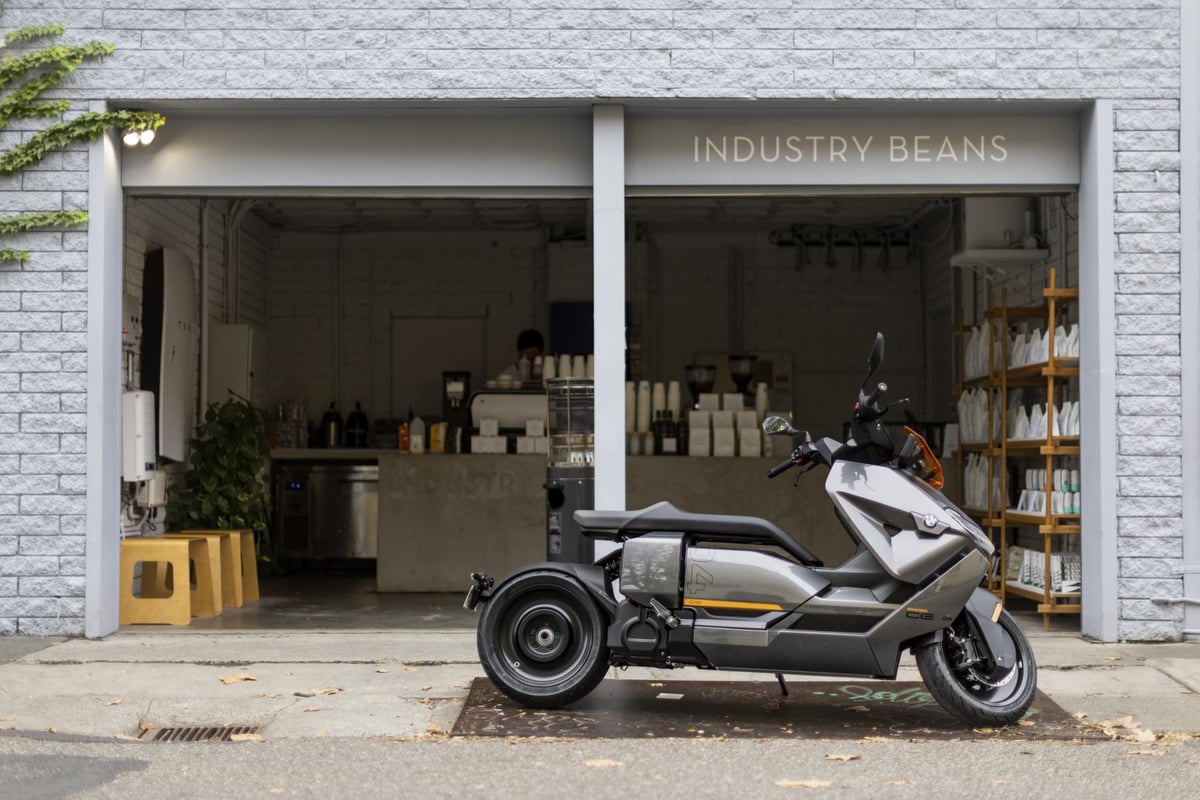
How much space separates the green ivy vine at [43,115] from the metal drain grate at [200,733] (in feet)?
9.79

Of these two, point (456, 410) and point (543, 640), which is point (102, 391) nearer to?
point (543, 640)

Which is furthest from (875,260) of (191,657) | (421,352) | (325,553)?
(191,657)

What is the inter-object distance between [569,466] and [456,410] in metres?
4.49

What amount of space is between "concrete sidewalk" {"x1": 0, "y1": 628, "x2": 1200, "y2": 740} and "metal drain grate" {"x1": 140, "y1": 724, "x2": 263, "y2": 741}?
51 mm

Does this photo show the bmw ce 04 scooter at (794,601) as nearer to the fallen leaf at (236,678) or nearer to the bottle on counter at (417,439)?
the fallen leaf at (236,678)

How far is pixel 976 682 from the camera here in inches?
200

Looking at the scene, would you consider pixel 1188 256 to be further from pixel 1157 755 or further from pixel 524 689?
pixel 524 689

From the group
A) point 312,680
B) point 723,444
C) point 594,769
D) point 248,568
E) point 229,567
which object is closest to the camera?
point 594,769

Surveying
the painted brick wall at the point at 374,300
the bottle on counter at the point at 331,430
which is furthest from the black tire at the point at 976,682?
the painted brick wall at the point at 374,300

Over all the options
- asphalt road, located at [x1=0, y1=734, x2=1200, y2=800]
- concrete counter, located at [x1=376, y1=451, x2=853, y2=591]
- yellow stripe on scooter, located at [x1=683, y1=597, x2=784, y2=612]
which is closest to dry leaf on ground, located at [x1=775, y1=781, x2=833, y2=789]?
asphalt road, located at [x1=0, y1=734, x2=1200, y2=800]

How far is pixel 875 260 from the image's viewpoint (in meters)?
13.1

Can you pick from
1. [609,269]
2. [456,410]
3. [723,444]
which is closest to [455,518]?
[723,444]

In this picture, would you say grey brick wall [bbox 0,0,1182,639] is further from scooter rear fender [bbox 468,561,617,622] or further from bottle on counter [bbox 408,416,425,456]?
bottle on counter [bbox 408,416,425,456]

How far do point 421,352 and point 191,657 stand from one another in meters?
6.67
